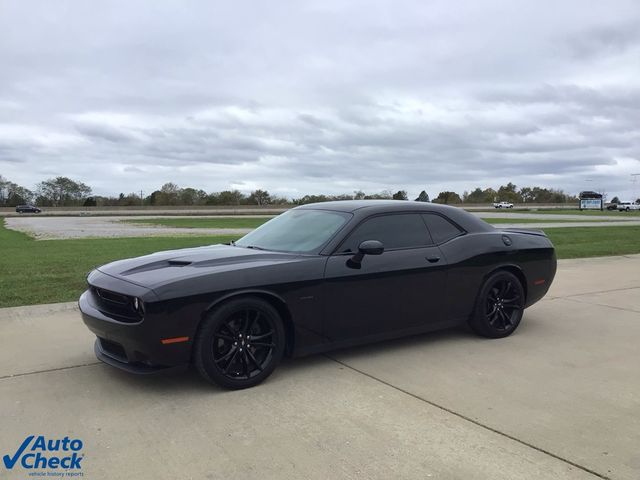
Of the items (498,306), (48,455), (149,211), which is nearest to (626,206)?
(149,211)

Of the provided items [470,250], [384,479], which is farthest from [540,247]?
[384,479]

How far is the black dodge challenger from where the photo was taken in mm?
4055

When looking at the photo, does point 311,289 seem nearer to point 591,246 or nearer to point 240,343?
point 240,343

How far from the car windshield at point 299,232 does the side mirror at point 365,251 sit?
0.30 meters

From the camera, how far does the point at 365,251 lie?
4676 millimetres

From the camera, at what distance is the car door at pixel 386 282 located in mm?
4723

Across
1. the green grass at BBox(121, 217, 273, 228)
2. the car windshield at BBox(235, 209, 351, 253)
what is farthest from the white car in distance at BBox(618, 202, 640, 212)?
the car windshield at BBox(235, 209, 351, 253)

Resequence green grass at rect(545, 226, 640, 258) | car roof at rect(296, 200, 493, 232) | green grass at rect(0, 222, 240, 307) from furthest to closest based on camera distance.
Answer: green grass at rect(545, 226, 640, 258), green grass at rect(0, 222, 240, 307), car roof at rect(296, 200, 493, 232)

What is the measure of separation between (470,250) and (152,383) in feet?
10.8

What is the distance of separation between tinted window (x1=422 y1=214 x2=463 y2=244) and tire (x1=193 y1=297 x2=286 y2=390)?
6.70 feet

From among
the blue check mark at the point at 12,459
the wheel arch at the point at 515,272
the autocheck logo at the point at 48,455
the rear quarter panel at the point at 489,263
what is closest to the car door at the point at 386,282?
the rear quarter panel at the point at 489,263

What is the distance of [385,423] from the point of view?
3656 mm

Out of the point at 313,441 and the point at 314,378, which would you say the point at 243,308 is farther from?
the point at 313,441

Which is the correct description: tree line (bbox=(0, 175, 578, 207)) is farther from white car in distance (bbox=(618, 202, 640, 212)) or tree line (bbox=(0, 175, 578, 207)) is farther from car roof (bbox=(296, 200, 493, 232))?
car roof (bbox=(296, 200, 493, 232))
